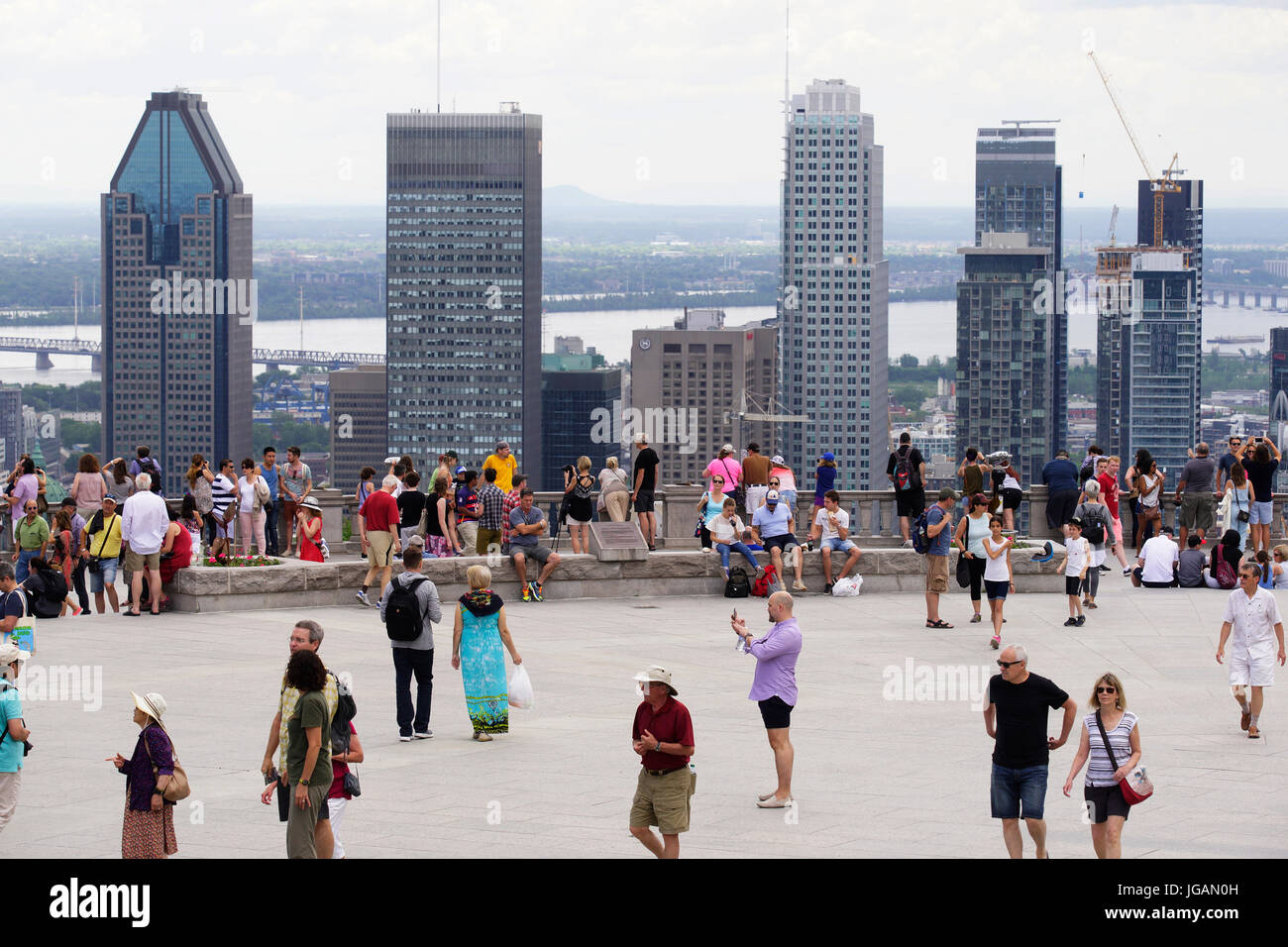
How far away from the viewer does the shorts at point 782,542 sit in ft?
72.3

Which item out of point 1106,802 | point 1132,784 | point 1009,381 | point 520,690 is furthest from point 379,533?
point 1009,381

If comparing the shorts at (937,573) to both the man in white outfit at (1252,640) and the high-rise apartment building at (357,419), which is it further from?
the high-rise apartment building at (357,419)

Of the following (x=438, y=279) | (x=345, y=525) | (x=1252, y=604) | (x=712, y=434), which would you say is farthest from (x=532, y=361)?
(x=1252, y=604)

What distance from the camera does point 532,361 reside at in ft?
581

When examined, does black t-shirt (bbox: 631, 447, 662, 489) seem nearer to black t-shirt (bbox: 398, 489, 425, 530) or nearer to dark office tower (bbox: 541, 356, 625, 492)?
black t-shirt (bbox: 398, 489, 425, 530)

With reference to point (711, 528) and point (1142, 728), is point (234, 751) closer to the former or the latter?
point (1142, 728)

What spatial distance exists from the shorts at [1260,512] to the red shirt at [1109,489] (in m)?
1.76

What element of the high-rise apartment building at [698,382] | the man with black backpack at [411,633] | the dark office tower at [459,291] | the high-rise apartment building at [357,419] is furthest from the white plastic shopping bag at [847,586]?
the dark office tower at [459,291]

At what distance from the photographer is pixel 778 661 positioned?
39.9 feet

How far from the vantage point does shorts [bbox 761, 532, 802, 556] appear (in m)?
22.0

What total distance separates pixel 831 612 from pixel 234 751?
31.3 ft

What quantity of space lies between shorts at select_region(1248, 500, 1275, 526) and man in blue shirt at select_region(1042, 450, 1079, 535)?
2270 millimetres

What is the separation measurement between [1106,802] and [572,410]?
15665 cm

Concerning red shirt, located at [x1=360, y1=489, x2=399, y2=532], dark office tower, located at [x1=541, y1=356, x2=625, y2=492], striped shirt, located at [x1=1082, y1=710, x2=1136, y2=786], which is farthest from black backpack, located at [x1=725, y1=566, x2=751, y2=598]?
dark office tower, located at [x1=541, y1=356, x2=625, y2=492]
